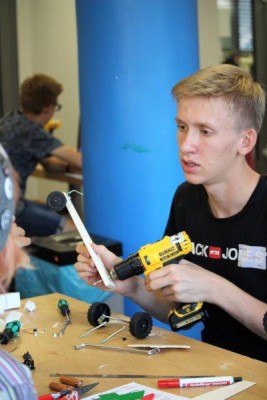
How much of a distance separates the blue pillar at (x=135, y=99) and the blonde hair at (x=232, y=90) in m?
1.17

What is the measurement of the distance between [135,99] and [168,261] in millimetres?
1575

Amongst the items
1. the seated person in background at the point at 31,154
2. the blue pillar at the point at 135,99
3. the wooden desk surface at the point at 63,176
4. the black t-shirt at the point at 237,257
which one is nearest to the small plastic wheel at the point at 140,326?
the black t-shirt at the point at 237,257

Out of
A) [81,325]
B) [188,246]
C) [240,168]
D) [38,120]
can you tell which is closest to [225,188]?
[240,168]

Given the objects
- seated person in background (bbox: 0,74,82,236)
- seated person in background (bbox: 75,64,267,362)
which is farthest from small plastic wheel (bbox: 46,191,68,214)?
seated person in background (bbox: 0,74,82,236)

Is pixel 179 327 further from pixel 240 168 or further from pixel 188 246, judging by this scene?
pixel 240 168

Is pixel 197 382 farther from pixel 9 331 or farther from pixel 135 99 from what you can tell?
pixel 135 99

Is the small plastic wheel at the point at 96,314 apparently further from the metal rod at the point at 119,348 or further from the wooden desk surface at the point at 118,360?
the metal rod at the point at 119,348

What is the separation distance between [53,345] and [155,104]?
1.67 m

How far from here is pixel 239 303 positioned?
180cm

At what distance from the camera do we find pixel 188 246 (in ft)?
5.64

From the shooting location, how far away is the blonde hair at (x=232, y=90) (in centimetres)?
194

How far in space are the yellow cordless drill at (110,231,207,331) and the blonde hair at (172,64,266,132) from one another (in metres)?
0.46

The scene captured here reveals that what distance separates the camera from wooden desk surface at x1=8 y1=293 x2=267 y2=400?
150cm

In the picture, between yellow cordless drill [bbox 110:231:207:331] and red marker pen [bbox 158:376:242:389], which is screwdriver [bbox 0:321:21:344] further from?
red marker pen [bbox 158:376:242:389]
